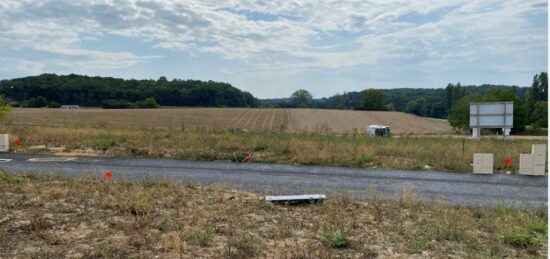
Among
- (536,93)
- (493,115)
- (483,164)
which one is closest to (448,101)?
(536,93)

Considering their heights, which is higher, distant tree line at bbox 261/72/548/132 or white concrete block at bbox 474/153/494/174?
distant tree line at bbox 261/72/548/132

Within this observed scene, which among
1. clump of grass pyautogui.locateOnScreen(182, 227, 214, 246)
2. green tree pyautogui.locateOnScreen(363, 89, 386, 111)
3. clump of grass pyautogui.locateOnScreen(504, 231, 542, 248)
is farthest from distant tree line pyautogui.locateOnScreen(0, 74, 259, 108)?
clump of grass pyautogui.locateOnScreen(504, 231, 542, 248)

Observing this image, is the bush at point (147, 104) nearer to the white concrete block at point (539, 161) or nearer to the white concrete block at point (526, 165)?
the white concrete block at point (526, 165)

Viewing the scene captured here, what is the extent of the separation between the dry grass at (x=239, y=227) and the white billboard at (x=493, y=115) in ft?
51.1

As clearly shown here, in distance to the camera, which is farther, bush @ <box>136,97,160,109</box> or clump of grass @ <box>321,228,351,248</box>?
bush @ <box>136,97,160,109</box>

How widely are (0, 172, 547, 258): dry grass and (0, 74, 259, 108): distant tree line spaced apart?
81.6 metres

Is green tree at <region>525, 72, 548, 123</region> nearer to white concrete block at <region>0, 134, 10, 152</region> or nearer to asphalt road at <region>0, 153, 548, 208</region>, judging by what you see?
asphalt road at <region>0, 153, 548, 208</region>

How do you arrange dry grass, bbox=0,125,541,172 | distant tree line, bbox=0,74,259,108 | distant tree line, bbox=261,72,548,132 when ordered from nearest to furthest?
dry grass, bbox=0,125,541,172, distant tree line, bbox=261,72,548,132, distant tree line, bbox=0,74,259,108

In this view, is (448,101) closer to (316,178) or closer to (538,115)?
(538,115)

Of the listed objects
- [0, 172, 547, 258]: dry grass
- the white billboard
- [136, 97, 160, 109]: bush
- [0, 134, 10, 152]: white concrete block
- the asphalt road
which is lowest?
the asphalt road

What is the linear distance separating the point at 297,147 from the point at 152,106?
74282 millimetres

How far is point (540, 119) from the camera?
76.6 meters

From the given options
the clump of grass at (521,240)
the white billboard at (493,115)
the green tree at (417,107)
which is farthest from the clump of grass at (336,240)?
the green tree at (417,107)

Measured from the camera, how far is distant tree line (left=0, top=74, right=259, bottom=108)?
280 ft
